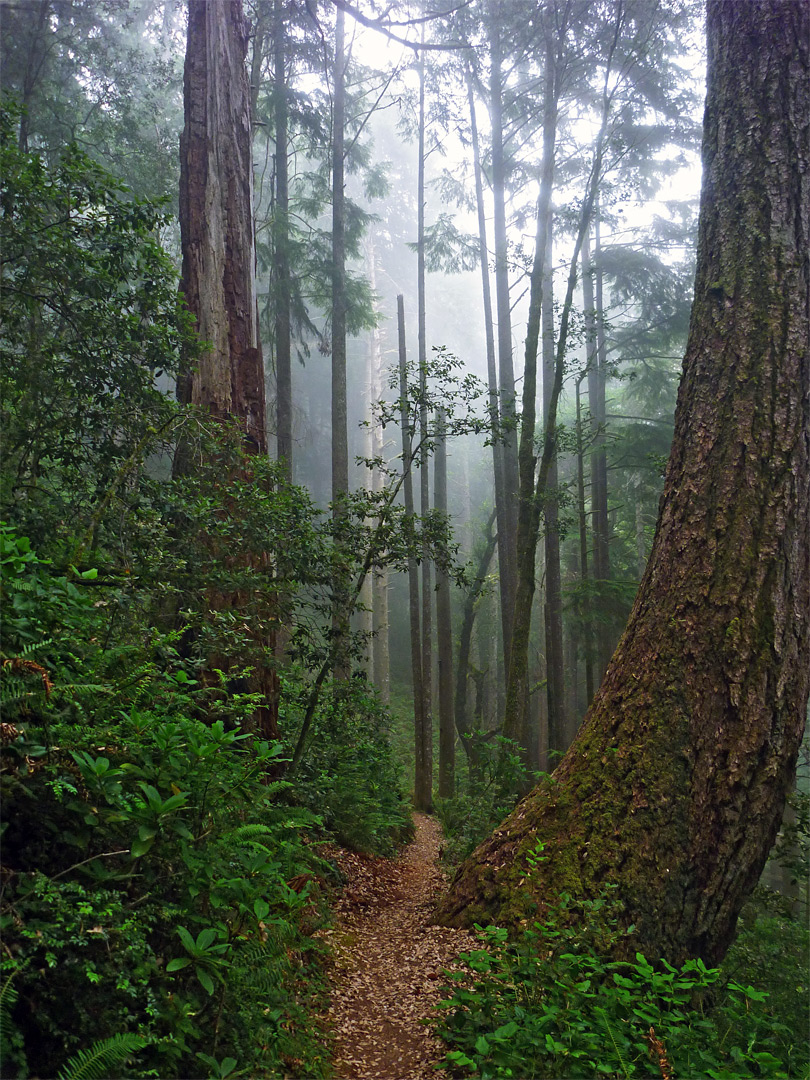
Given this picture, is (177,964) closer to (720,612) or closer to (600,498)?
(720,612)

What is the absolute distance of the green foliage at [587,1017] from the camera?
247 centimetres

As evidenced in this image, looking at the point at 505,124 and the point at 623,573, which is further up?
the point at 505,124

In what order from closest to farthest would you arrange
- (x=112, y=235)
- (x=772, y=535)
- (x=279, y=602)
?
(x=772, y=535), (x=112, y=235), (x=279, y=602)

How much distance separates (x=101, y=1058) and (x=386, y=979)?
7.30ft

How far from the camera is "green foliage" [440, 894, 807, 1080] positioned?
2.47 meters

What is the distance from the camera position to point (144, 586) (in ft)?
11.6

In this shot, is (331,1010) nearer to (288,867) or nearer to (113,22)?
(288,867)

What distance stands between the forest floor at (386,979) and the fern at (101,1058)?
1.32m

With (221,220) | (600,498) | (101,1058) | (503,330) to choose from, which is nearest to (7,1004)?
(101,1058)

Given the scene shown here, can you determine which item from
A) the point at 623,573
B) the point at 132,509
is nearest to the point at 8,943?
the point at 132,509

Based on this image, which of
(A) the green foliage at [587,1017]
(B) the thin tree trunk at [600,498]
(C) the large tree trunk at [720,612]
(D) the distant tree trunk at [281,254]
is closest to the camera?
(A) the green foliage at [587,1017]

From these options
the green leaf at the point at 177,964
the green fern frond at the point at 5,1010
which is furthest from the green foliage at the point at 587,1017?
the green fern frond at the point at 5,1010

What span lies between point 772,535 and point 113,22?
838 inches

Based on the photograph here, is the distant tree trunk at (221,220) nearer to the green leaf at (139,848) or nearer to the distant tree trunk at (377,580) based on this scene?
the green leaf at (139,848)
